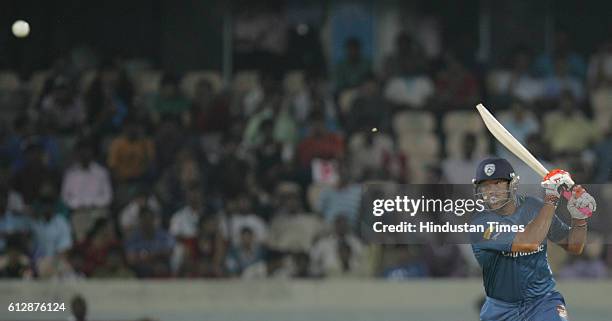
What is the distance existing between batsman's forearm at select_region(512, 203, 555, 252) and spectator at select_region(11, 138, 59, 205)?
6867mm

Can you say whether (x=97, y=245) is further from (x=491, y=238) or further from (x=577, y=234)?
(x=577, y=234)

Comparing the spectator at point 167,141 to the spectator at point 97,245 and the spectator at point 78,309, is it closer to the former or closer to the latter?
the spectator at point 97,245

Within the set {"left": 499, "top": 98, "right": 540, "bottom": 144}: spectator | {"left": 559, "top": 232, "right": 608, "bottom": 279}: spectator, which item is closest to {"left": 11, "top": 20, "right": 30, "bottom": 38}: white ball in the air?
{"left": 499, "top": 98, "right": 540, "bottom": 144}: spectator

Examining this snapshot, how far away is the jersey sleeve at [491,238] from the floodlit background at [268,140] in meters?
4.37

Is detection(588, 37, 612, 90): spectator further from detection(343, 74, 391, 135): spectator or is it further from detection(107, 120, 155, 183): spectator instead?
detection(107, 120, 155, 183): spectator

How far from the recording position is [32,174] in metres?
13.2

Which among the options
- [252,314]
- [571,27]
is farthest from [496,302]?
[571,27]

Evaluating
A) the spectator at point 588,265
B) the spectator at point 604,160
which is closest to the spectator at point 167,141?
the spectator at point 588,265

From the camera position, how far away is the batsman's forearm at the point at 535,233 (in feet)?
22.8

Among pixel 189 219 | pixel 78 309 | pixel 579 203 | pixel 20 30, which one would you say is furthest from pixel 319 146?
pixel 579 203

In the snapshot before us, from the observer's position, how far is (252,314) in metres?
12.2

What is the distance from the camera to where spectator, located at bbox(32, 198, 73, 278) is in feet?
40.5

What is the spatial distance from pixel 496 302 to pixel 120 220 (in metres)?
6.16

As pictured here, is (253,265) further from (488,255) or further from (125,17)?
(488,255)
